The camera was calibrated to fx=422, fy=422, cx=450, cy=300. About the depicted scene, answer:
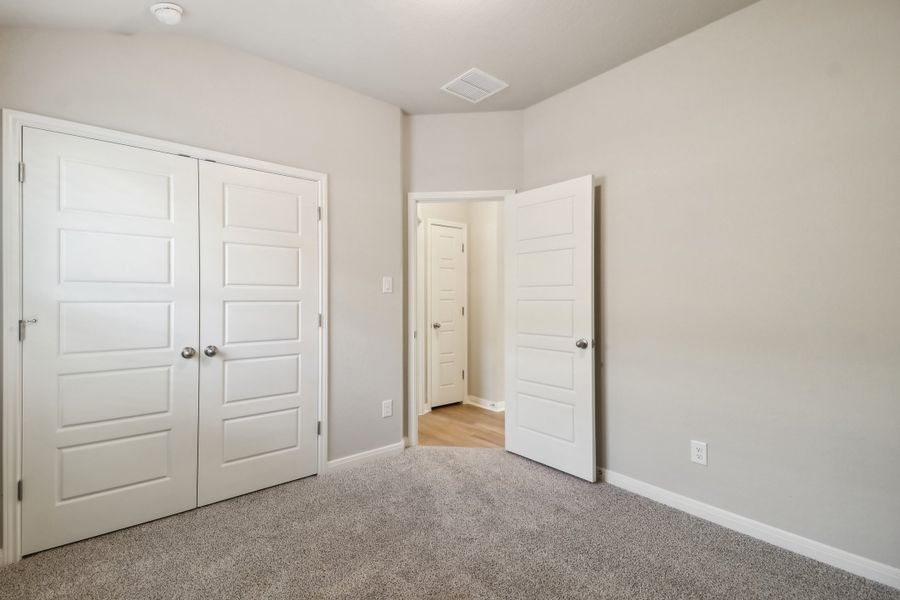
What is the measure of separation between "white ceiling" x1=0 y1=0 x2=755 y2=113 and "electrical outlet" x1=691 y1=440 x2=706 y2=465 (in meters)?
2.34

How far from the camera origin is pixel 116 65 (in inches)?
87.0

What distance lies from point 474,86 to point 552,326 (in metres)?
1.80

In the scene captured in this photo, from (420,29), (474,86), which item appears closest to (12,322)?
(420,29)

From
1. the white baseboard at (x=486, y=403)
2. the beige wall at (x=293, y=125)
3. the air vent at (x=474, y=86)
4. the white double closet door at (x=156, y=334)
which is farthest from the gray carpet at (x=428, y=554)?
the air vent at (x=474, y=86)

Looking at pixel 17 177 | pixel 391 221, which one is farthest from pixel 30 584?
pixel 391 221

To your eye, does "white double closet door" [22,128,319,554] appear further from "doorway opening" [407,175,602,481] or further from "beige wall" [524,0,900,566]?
"beige wall" [524,0,900,566]

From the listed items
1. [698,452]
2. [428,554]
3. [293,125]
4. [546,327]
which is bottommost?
[428,554]

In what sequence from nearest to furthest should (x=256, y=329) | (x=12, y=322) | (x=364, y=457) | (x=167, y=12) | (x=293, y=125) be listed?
(x=12, y=322), (x=167, y=12), (x=256, y=329), (x=293, y=125), (x=364, y=457)

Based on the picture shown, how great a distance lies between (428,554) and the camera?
6.57ft

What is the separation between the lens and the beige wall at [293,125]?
2.09 metres

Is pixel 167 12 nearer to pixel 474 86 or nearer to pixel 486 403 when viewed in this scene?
pixel 474 86

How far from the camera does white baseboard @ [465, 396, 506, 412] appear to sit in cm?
469

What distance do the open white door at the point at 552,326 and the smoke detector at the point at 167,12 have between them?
89.6 inches

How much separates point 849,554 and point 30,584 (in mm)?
3574
